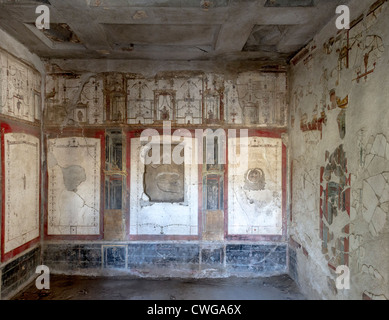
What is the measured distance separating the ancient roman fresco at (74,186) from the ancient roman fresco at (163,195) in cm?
58

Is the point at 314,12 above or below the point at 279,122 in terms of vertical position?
above

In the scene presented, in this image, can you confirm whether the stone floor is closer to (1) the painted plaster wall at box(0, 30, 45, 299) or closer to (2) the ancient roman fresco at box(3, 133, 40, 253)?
(1) the painted plaster wall at box(0, 30, 45, 299)

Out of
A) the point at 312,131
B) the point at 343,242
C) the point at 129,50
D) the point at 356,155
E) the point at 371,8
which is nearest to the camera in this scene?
the point at 371,8

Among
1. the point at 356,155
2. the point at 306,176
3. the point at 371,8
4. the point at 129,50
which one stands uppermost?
the point at 129,50

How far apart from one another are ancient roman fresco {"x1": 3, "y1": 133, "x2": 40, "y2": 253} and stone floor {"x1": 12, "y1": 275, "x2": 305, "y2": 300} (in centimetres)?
75

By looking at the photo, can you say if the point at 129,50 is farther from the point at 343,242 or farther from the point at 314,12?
the point at 343,242

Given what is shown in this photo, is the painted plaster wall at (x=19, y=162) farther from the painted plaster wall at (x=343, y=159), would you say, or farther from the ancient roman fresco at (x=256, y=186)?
the painted plaster wall at (x=343, y=159)

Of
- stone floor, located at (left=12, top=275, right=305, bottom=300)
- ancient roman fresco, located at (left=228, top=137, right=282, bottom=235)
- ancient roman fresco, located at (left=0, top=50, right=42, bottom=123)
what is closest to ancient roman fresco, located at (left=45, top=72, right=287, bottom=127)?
ancient roman fresco, located at (left=0, top=50, right=42, bottom=123)

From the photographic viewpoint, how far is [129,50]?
4.09 meters

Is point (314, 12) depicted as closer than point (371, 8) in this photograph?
No

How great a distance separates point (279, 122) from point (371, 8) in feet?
7.13

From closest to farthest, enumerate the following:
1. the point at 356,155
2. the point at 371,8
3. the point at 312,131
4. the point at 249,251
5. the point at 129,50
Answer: the point at 371,8 < the point at 356,155 < the point at 312,131 < the point at 129,50 < the point at 249,251

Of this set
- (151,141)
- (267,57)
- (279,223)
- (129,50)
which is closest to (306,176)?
(279,223)

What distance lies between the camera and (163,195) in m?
4.54
